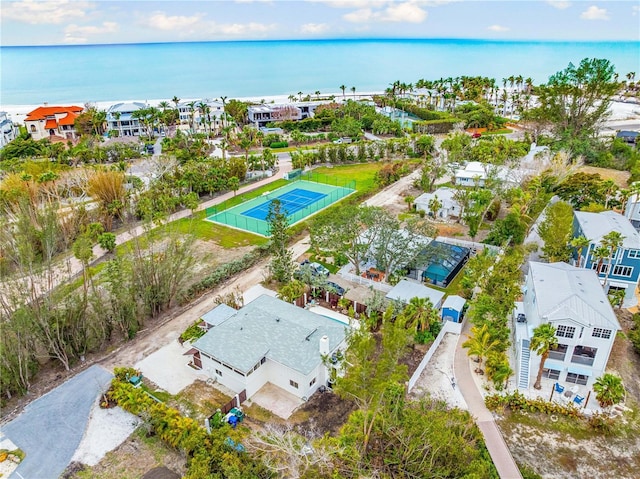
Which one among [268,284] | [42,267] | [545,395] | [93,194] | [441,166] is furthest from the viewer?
[441,166]

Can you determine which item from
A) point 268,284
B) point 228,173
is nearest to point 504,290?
point 268,284

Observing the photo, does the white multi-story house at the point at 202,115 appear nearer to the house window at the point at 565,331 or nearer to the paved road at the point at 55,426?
the paved road at the point at 55,426

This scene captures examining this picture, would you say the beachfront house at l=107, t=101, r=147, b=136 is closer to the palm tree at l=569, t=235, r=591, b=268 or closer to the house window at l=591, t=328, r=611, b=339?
the palm tree at l=569, t=235, r=591, b=268

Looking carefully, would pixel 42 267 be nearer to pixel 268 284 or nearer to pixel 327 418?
pixel 268 284

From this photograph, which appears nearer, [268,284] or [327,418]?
[327,418]

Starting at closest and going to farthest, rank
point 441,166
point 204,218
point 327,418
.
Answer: point 327,418 < point 204,218 < point 441,166

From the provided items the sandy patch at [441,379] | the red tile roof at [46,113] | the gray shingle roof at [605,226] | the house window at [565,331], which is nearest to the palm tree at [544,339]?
the house window at [565,331]

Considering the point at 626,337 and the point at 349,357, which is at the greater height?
→ the point at 349,357

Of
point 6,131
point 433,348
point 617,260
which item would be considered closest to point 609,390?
point 433,348

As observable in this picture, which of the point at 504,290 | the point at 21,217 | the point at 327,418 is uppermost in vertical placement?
the point at 21,217
